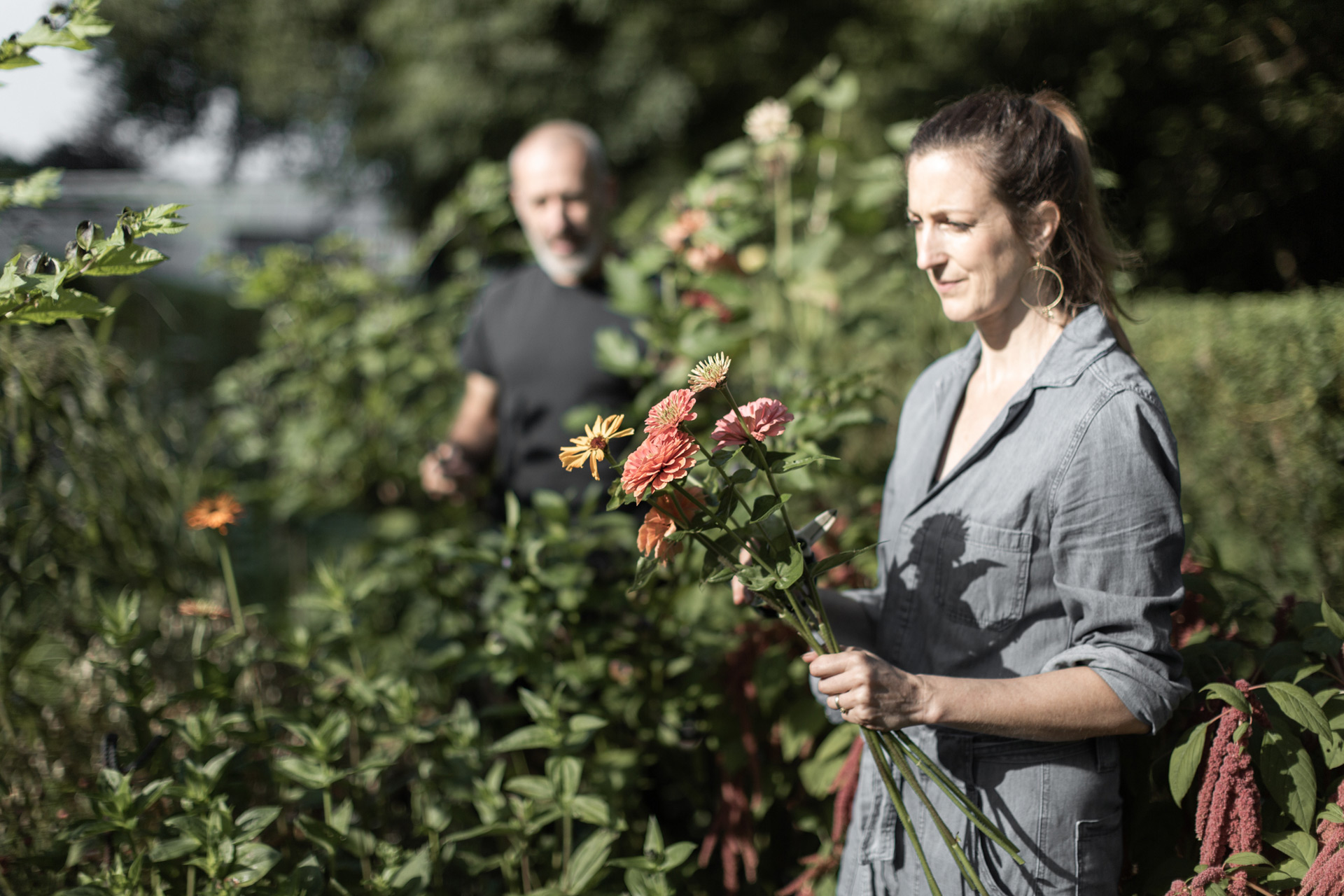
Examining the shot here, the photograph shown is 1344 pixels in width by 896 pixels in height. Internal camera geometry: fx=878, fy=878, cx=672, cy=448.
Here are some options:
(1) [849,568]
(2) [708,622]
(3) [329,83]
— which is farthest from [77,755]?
(3) [329,83]

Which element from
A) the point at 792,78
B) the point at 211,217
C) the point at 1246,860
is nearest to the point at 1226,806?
the point at 1246,860

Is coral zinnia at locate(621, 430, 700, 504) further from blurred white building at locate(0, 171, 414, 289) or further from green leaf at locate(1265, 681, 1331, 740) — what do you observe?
green leaf at locate(1265, 681, 1331, 740)

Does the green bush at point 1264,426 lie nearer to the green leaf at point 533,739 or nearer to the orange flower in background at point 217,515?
the green leaf at point 533,739

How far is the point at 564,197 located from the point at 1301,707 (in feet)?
6.81

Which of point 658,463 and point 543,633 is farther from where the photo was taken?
point 543,633

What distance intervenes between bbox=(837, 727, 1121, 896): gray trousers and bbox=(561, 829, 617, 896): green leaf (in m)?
0.48

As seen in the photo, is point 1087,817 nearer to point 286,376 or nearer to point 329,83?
point 286,376

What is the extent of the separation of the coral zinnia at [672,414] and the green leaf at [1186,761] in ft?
2.48

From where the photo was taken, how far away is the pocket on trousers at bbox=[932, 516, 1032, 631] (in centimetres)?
113

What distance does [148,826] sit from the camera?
1.53 metres

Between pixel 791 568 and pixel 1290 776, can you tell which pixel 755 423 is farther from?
pixel 1290 776

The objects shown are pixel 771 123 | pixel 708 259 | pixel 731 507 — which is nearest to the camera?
pixel 731 507

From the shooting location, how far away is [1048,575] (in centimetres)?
112

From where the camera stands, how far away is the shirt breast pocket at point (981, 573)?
113 cm
